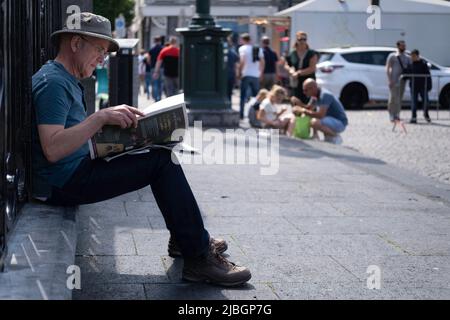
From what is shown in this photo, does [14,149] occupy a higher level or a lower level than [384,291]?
higher

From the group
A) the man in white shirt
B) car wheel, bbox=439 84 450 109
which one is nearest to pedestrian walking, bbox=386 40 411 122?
car wheel, bbox=439 84 450 109

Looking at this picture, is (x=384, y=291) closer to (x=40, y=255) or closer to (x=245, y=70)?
(x=40, y=255)

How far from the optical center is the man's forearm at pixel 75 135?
4.50 metres

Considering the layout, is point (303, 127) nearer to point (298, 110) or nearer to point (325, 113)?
point (298, 110)

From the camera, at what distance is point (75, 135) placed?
4.50 meters

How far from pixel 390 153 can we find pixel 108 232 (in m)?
8.12

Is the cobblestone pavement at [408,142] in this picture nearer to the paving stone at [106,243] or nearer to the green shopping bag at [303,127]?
the green shopping bag at [303,127]

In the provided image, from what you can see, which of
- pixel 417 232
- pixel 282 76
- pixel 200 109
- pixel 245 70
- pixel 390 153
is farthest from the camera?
pixel 282 76

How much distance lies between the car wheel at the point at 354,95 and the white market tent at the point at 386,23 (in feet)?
4.12

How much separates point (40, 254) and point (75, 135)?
0.65 metres

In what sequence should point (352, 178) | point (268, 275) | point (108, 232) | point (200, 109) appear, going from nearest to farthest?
1. point (268, 275)
2. point (108, 232)
3. point (352, 178)
4. point (200, 109)

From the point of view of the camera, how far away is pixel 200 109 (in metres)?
16.1
